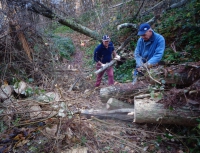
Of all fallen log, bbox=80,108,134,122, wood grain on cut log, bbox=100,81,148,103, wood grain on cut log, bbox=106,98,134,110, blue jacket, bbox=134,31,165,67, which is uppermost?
blue jacket, bbox=134,31,165,67

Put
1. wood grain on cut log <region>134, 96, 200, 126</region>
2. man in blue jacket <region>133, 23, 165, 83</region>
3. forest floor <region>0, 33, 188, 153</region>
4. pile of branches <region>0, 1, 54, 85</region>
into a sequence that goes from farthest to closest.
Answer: pile of branches <region>0, 1, 54, 85</region>, man in blue jacket <region>133, 23, 165, 83</region>, wood grain on cut log <region>134, 96, 200, 126</region>, forest floor <region>0, 33, 188, 153</region>

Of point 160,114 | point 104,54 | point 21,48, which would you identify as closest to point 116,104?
point 160,114

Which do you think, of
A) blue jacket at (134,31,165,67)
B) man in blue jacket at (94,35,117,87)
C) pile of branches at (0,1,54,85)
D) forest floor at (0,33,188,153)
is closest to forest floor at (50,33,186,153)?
forest floor at (0,33,188,153)

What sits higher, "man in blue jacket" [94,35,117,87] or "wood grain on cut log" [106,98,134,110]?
"man in blue jacket" [94,35,117,87]

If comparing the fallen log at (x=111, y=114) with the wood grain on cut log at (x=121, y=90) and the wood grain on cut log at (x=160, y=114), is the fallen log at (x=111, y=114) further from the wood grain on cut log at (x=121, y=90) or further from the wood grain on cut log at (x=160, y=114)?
the wood grain on cut log at (x=121, y=90)

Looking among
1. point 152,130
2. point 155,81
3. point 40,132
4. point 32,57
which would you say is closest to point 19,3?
point 32,57

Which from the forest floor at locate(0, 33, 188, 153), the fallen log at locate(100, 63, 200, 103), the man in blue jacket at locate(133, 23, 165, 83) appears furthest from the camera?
the man in blue jacket at locate(133, 23, 165, 83)

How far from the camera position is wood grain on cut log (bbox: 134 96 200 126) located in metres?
2.96

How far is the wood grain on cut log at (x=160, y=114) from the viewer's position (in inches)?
117

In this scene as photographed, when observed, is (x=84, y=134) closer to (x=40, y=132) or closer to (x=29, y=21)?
(x=40, y=132)

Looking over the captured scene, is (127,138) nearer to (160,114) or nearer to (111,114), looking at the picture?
(111,114)

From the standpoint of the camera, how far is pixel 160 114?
10.3ft

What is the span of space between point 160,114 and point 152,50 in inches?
64.0

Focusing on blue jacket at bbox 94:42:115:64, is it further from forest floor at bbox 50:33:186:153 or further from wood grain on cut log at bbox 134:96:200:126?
wood grain on cut log at bbox 134:96:200:126
